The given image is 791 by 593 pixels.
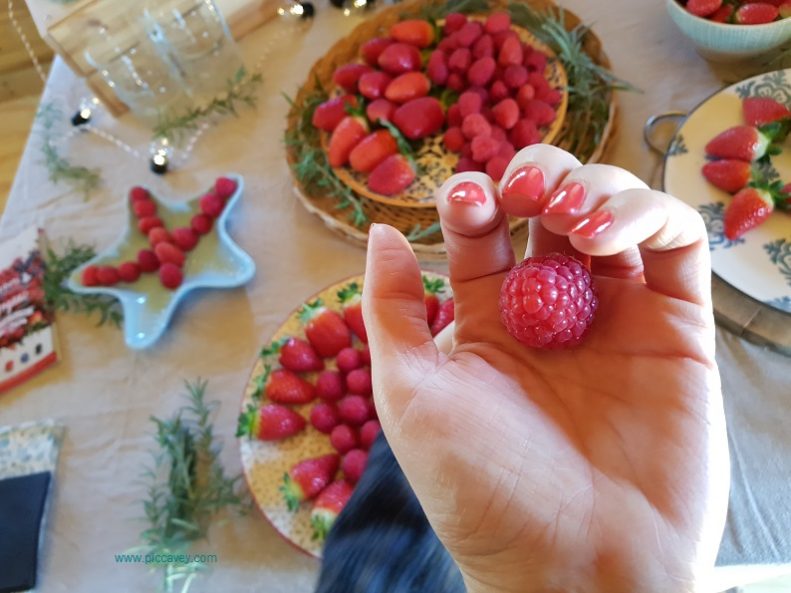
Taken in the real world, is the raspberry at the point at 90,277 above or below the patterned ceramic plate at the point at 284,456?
above

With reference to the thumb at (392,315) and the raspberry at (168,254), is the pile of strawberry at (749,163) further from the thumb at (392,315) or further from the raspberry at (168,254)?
the raspberry at (168,254)

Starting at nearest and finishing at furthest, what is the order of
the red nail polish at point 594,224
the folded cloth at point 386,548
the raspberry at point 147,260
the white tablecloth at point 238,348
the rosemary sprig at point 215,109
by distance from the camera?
1. the red nail polish at point 594,224
2. the folded cloth at point 386,548
3. the white tablecloth at point 238,348
4. the raspberry at point 147,260
5. the rosemary sprig at point 215,109

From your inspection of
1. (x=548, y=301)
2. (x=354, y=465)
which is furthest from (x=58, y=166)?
(x=548, y=301)

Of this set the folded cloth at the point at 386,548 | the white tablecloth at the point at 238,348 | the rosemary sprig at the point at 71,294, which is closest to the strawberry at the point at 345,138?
the white tablecloth at the point at 238,348

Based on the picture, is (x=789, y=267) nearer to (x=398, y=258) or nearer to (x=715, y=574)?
(x=715, y=574)

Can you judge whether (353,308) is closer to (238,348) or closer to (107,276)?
(238,348)

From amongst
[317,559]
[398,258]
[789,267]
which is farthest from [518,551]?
[789,267]

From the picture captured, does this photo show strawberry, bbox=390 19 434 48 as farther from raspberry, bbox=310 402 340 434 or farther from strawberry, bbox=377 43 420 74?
raspberry, bbox=310 402 340 434
